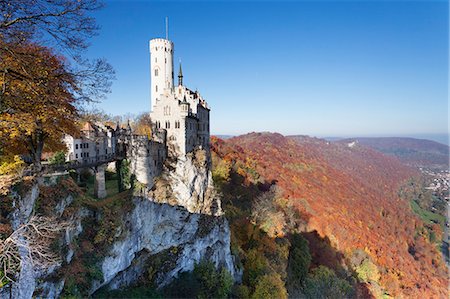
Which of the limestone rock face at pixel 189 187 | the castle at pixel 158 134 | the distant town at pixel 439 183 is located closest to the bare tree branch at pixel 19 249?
Result: the castle at pixel 158 134

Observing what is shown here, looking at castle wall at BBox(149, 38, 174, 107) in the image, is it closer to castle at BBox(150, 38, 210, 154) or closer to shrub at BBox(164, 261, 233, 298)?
castle at BBox(150, 38, 210, 154)

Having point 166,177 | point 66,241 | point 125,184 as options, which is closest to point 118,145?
point 125,184

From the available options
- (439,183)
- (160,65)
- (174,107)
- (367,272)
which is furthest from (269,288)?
(439,183)

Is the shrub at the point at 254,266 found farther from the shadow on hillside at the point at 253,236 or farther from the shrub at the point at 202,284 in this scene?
the shrub at the point at 202,284

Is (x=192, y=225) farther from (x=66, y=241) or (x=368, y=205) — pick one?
(x=368, y=205)

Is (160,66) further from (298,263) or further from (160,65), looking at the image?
(298,263)

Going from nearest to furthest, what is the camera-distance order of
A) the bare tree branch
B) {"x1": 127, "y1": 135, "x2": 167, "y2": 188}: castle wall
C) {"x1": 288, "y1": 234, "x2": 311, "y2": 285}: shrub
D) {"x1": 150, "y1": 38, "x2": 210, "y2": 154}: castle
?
the bare tree branch < {"x1": 127, "y1": 135, "x2": 167, "y2": 188}: castle wall < {"x1": 150, "y1": 38, "x2": 210, "y2": 154}: castle < {"x1": 288, "y1": 234, "x2": 311, "y2": 285}: shrub

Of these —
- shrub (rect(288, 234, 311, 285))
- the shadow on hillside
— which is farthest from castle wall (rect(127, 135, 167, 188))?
shrub (rect(288, 234, 311, 285))

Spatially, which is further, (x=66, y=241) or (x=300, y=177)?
(x=300, y=177)
